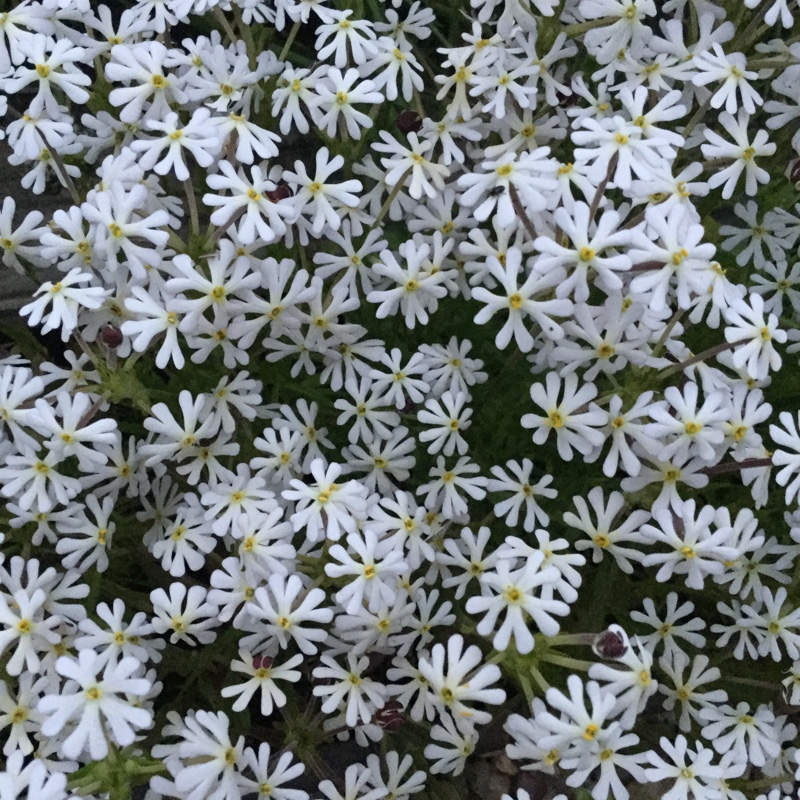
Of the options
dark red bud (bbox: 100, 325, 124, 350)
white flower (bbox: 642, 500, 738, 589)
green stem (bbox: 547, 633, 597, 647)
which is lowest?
green stem (bbox: 547, 633, 597, 647)

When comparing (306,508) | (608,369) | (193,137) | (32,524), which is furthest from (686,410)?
(32,524)

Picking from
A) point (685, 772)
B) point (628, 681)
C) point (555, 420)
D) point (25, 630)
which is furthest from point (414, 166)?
point (685, 772)

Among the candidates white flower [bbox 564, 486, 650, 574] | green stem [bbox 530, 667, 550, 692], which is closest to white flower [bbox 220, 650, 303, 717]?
green stem [bbox 530, 667, 550, 692]

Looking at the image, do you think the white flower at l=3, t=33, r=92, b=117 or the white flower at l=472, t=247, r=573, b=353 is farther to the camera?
the white flower at l=3, t=33, r=92, b=117

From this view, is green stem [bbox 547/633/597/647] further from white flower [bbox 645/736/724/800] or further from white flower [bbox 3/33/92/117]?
white flower [bbox 3/33/92/117]

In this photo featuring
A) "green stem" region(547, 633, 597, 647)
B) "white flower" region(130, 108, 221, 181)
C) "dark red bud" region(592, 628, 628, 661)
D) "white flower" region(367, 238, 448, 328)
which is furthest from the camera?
"white flower" region(367, 238, 448, 328)

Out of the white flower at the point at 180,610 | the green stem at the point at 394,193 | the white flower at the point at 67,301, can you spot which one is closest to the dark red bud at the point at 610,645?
the white flower at the point at 180,610

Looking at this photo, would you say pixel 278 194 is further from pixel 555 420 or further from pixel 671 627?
pixel 671 627

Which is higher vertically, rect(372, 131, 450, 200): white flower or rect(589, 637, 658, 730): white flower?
rect(372, 131, 450, 200): white flower
